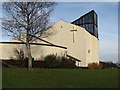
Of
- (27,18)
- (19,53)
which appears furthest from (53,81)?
(19,53)

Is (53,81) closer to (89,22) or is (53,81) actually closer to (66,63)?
(66,63)

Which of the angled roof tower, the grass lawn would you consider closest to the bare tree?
the grass lawn

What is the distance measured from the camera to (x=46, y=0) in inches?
934

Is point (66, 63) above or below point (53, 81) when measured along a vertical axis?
below

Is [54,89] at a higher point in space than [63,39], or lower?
lower

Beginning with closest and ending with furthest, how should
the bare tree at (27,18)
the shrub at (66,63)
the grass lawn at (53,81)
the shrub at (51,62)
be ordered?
1. the grass lawn at (53,81)
2. the bare tree at (27,18)
3. the shrub at (51,62)
4. the shrub at (66,63)

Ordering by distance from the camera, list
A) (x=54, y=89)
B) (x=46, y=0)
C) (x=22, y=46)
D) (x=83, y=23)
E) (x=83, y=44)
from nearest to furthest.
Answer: (x=54, y=89) < (x=46, y=0) < (x=22, y=46) < (x=83, y=44) < (x=83, y=23)

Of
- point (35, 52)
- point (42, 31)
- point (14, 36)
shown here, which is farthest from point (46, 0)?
point (35, 52)

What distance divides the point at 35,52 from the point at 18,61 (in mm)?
4717

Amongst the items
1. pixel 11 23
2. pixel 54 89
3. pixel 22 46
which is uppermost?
pixel 11 23

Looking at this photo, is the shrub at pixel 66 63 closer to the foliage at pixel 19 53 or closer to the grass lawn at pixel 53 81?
the foliage at pixel 19 53

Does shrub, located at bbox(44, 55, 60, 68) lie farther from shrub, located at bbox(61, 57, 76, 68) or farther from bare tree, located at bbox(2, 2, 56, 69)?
bare tree, located at bbox(2, 2, 56, 69)

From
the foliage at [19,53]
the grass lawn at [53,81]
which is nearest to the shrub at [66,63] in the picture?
the foliage at [19,53]

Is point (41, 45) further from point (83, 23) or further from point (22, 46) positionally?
point (83, 23)
